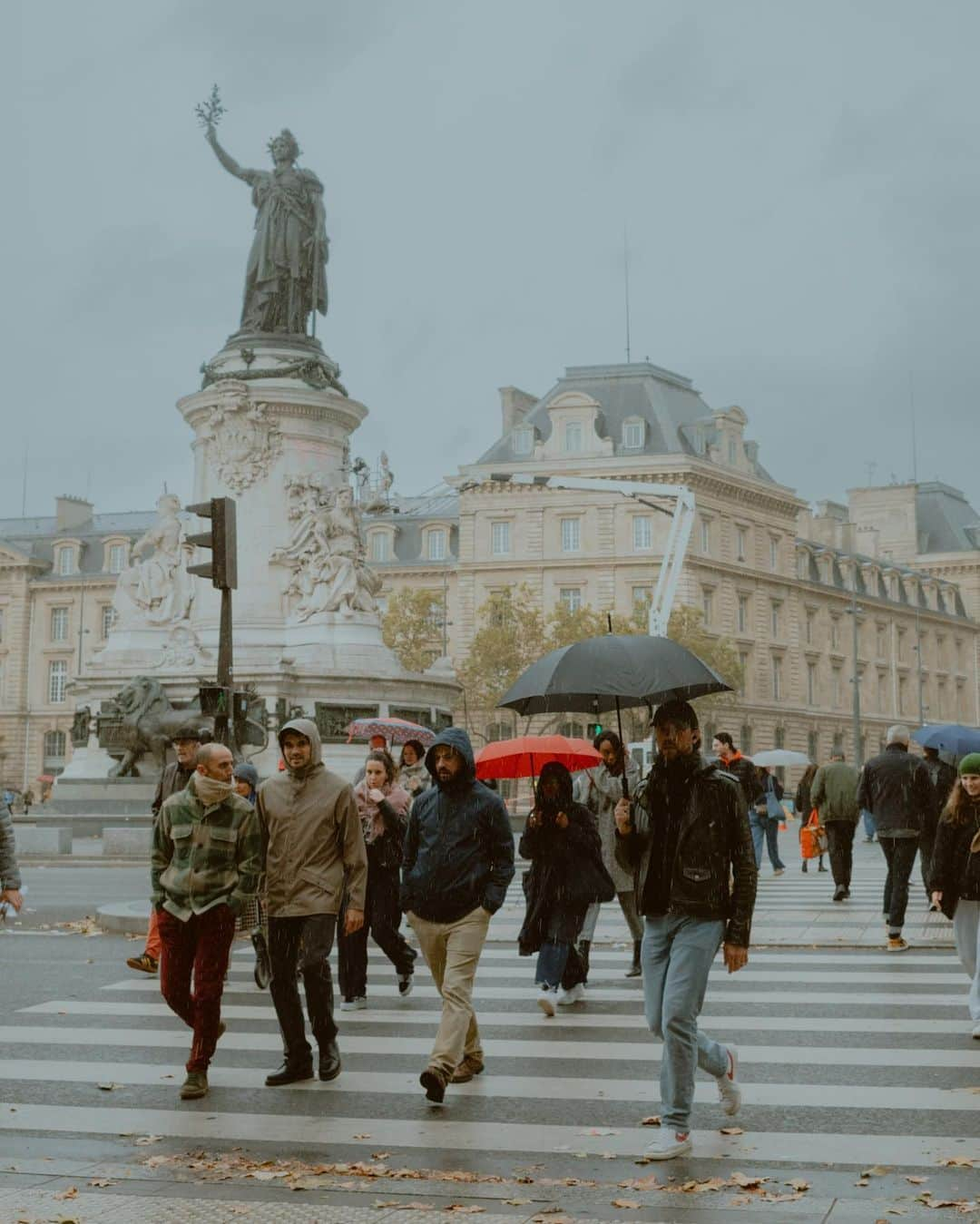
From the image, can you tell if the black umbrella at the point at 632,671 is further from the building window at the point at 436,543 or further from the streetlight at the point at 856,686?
the building window at the point at 436,543

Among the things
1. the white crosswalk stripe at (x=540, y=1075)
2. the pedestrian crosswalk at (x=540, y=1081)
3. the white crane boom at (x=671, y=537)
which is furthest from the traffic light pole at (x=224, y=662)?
the white crane boom at (x=671, y=537)

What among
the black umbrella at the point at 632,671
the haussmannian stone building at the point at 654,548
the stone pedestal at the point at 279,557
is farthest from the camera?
the haussmannian stone building at the point at 654,548

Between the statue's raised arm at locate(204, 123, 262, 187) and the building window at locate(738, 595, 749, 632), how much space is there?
50.5 metres

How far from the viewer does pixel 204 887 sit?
8.71 meters

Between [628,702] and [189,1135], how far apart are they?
16.3 feet

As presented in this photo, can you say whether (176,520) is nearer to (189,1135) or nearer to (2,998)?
(2,998)

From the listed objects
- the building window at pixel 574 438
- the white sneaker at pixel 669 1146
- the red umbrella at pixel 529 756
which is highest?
the building window at pixel 574 438

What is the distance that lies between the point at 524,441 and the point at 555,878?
6955cm

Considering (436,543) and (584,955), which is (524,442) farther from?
(584,955)

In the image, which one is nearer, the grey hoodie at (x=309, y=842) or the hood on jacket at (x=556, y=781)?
the grey hoodie at (x=309, y=842)

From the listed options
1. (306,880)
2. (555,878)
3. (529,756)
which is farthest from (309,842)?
(529,756)

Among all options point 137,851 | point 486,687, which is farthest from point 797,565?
point 137,851

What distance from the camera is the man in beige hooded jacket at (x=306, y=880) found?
884 cm

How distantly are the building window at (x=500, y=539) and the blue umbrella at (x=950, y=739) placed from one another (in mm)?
62351
